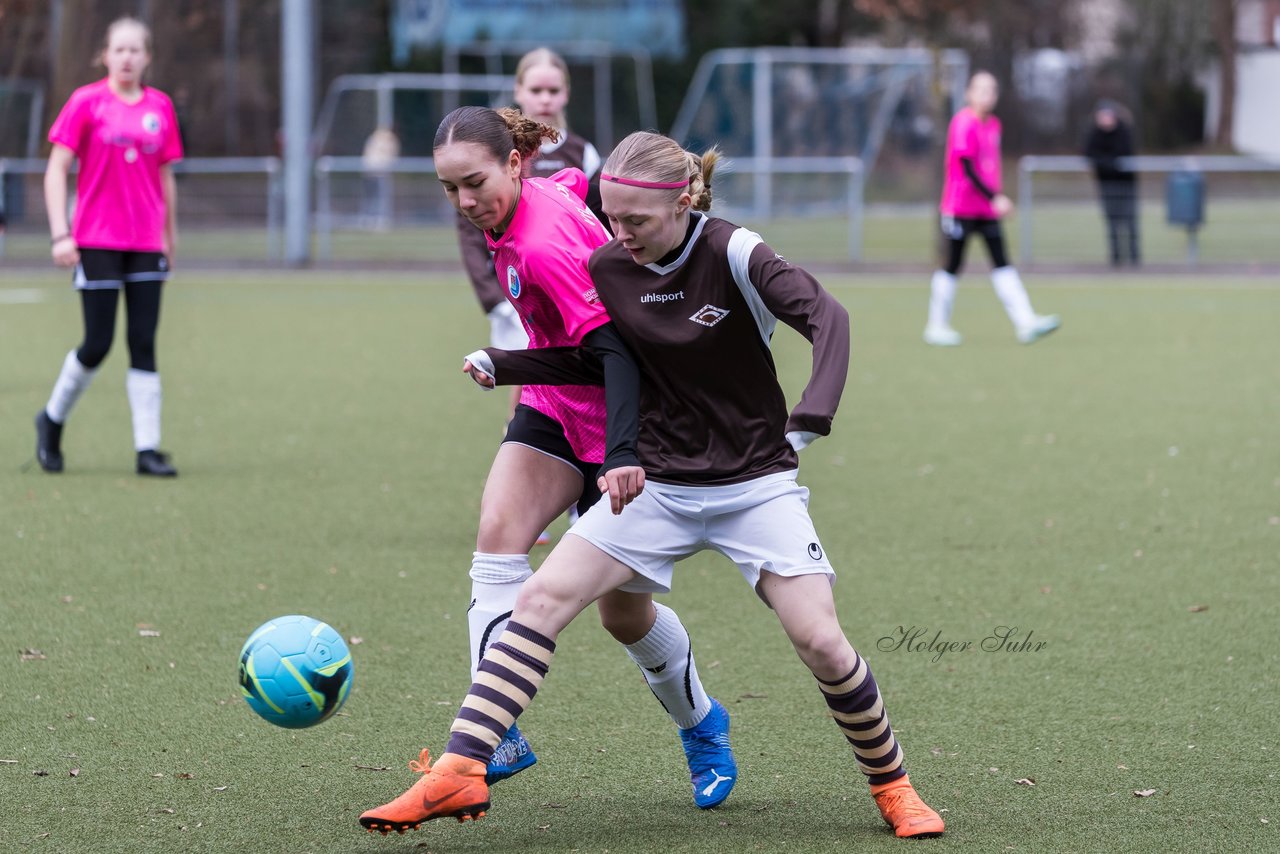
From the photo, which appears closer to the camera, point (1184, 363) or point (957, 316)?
point (1184, 363)

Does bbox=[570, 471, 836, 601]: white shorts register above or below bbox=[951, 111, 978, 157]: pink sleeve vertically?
below

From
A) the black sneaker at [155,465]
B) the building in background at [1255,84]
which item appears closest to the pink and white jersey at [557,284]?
the black sneaker at [155,465]

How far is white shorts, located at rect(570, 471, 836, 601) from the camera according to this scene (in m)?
3.91

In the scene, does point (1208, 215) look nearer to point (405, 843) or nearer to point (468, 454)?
point (468, 454)

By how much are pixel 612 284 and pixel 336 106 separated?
2946 cm

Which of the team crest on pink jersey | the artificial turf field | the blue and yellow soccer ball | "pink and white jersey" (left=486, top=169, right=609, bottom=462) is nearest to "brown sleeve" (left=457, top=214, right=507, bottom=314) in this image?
the artificial turf field

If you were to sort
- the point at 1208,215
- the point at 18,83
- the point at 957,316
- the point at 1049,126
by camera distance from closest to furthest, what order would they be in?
the point at 957,316
the point at 1208,215
the point at 18,83
the point at 1049,126

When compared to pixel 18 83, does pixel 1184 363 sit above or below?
below

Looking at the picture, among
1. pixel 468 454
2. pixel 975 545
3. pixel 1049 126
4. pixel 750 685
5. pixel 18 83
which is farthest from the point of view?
pixel 1049 126

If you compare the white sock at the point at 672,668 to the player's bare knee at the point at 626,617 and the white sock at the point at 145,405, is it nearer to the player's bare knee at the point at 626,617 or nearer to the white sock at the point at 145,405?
the player's bare knee at the point at 626,617

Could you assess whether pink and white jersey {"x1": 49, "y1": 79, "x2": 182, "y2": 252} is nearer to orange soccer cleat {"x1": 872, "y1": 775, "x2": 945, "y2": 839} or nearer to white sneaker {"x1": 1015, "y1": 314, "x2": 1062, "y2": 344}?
A: orange soccer cleat {"x1": 872, "y1": 775, "x2": 945, "y2": 839}

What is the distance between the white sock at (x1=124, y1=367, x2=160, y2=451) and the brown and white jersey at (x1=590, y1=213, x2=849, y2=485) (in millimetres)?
5146

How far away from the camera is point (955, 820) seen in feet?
13.5

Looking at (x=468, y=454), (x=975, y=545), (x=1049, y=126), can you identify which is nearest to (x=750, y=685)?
(x=975, y=545)
